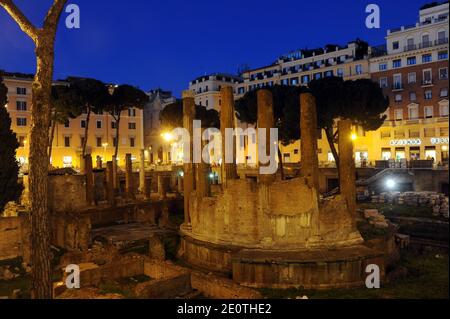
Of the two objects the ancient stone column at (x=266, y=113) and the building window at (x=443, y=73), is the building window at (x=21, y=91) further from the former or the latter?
the building window at (x=443, y=73)

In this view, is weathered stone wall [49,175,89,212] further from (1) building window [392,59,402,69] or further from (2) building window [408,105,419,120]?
(1) building window [392,59,402,69]

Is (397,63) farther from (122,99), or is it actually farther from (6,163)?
(6,163)

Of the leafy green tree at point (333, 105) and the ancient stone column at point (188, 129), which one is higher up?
the leafy green tree at point (333, 105)

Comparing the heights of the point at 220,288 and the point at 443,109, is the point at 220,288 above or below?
below

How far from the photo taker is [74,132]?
47500 mm

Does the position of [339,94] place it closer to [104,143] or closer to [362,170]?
[362,170]

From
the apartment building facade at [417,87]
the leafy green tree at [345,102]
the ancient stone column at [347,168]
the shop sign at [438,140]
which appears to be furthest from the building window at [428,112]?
the ancient stone column at [347,168]

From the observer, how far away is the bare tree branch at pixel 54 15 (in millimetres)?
8539

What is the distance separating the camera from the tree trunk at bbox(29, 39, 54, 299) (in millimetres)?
8008

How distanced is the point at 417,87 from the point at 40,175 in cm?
3977

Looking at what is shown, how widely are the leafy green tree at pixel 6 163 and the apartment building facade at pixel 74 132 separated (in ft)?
62.3

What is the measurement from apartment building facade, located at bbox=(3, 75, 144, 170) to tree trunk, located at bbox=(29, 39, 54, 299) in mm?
31784

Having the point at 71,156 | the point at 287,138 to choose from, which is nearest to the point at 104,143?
the point at 71,156

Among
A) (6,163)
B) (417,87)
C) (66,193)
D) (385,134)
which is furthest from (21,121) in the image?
(417,87)
